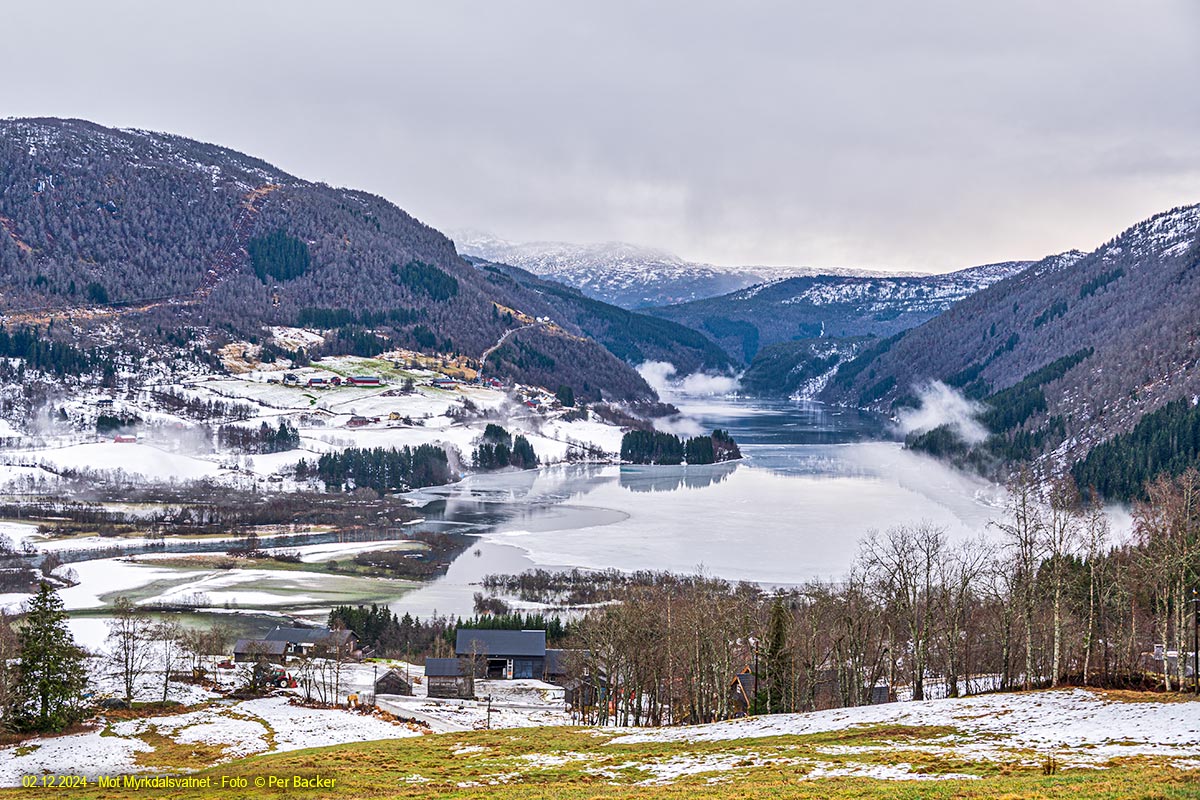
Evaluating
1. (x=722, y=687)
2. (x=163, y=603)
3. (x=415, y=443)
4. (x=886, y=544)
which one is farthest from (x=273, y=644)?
(x=415, y=443)

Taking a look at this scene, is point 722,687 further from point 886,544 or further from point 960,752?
point 886,544

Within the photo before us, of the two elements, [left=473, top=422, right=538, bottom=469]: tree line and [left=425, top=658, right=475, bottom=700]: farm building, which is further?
[left=473, top=422, right=538, bottom=469]: tree line

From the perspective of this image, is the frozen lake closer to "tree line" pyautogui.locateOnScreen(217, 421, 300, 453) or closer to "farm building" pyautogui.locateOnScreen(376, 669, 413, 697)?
"farm building" pyautogui.locateOnScreen(376, 669, 413, 697)

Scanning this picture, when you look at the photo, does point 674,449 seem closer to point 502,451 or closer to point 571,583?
point 502,451

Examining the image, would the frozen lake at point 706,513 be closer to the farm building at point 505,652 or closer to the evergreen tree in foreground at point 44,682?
the farm building at point 505,652

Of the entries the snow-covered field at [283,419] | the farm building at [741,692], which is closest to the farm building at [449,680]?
the farm building at [741,692]

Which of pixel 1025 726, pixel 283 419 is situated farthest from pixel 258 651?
pixel 283 419

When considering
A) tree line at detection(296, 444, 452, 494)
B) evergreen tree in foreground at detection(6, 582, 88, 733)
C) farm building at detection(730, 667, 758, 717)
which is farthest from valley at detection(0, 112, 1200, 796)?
tree line at detection(296, 444, 452, 494)
